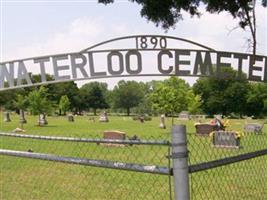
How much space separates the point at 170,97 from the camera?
218 ft

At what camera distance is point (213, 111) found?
10512 cm

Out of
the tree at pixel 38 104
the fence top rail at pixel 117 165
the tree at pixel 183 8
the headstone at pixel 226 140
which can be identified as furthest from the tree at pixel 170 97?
the fence top rail at pixel 117 165

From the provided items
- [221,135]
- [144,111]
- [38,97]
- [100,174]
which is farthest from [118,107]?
[100,174]

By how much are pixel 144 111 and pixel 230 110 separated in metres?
30.1

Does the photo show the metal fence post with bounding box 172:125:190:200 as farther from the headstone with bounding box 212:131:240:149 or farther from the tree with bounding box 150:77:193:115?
the tree with bounding box 150:77:193:115

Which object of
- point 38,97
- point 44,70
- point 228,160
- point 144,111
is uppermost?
point 44,70

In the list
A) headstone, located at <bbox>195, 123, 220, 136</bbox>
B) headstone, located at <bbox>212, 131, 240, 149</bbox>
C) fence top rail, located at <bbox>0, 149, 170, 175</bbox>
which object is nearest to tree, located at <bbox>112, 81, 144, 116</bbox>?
headstone, located at <bbox>195, 123, 220, 136</bbox>

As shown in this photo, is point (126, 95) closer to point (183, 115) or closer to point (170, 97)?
Result: point (183, 115)

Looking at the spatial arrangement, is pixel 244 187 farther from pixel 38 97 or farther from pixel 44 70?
pixel 38 97

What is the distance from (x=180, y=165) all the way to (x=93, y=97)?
428 feet

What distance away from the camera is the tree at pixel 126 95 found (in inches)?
5241

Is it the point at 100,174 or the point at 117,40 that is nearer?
the point at 117,40

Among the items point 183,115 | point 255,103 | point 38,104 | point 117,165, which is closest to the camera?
point 117,165

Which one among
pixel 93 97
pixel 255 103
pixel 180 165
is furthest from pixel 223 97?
pixel 180 165
